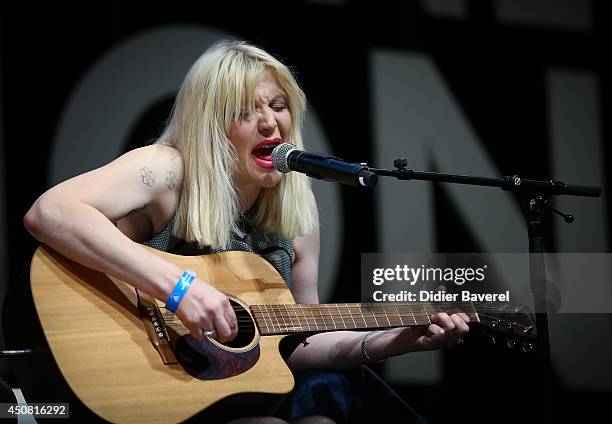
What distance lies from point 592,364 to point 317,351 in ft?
5.81

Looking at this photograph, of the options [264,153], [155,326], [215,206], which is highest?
[264,153]

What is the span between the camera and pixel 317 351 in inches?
104

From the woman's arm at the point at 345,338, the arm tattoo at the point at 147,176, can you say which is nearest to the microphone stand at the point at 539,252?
the woman's arm at the point at 345,338

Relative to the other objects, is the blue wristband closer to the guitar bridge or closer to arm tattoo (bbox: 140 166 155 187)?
the guitar bridge

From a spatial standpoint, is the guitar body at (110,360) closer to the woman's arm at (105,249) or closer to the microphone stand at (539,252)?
the woman's arm at (105,249)

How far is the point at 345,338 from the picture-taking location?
266 cm

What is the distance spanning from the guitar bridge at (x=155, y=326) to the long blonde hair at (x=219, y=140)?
293 mm

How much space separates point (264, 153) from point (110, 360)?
88 cm

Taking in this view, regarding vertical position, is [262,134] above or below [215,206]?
above

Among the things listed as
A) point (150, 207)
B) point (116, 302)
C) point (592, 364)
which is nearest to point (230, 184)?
point (150, 207)

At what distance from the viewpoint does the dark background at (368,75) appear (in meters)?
3.18

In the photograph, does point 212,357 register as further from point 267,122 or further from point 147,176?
point 267,122

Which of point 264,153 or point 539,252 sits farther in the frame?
point 264,153

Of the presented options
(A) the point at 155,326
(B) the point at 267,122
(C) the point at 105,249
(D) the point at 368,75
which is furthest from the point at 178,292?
(D) the point at 368,75
